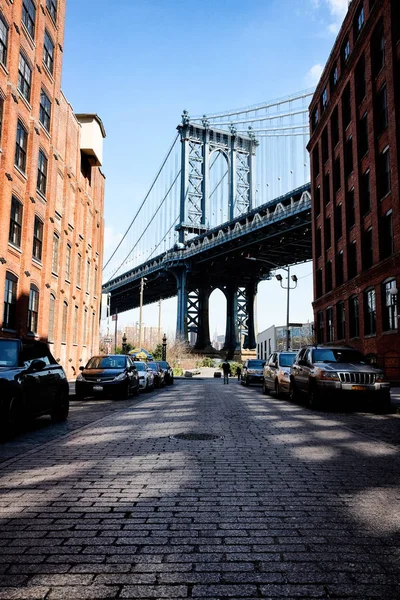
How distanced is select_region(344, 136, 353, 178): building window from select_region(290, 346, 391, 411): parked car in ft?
70.6

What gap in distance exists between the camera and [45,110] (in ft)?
83.9

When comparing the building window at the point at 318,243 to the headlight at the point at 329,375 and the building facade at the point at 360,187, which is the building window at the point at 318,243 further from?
the headlight at the point at 329,375

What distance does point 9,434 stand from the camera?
8.26 meters

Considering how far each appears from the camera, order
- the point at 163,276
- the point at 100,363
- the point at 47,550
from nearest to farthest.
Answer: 1. the point at 47,550
2. the point at 100,363
3. the point at 163,276

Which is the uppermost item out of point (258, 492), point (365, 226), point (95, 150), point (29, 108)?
point (95, 150)

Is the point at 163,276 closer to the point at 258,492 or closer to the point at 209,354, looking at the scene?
the point at 209,354

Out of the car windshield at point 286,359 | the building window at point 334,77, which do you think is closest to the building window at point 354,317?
the car windshield at point 286,359

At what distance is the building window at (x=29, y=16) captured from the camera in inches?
899

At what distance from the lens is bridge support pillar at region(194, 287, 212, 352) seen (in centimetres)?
7394

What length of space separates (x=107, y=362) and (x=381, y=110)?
20720 millimetres

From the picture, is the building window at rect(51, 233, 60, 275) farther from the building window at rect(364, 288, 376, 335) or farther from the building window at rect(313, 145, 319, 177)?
the building window at rect(313, 145, 319, 177)

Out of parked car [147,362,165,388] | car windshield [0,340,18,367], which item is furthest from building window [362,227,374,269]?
car windshield [0,340,18,367]

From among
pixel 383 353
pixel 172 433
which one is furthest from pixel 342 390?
pixel 383 353

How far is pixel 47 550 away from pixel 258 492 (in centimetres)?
225
